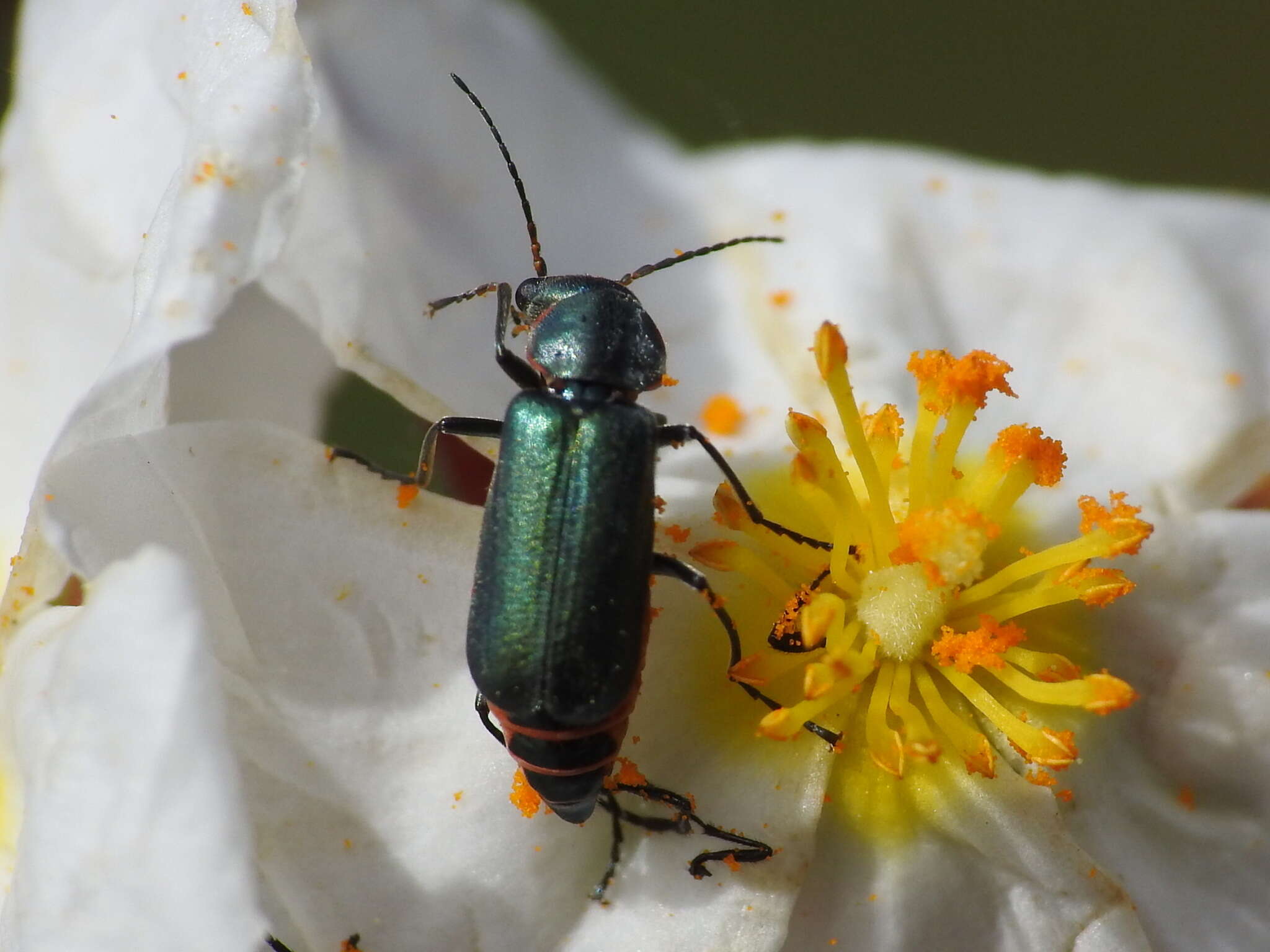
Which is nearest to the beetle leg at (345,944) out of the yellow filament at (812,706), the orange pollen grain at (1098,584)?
the yellow filament at (812,706)

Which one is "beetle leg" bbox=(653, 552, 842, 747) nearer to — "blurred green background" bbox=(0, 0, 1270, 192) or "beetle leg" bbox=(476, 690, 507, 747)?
"beetle leg" bbox=(476, 690, 507, 747)

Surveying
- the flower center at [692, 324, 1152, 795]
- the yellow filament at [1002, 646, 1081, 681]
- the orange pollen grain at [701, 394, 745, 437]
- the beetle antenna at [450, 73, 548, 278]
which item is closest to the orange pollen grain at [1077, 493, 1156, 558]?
the flower center at [692, 324, 1152, 795]

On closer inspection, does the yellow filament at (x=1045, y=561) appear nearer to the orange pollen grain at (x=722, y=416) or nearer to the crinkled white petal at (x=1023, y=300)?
the crinkled white petal at (x=1023, y=300)

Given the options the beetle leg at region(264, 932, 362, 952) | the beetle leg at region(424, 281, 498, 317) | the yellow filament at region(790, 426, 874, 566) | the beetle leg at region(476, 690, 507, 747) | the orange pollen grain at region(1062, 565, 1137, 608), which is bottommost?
the beetle leg at region(264, 932, 362, 952)

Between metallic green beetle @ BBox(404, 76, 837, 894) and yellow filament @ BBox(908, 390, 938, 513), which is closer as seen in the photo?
metallic green beetle @ BBox(404, 76, 837, 894)

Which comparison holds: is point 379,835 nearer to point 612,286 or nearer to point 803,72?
point 612,286

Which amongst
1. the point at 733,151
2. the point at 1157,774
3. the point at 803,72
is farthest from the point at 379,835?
the point at 803,72
